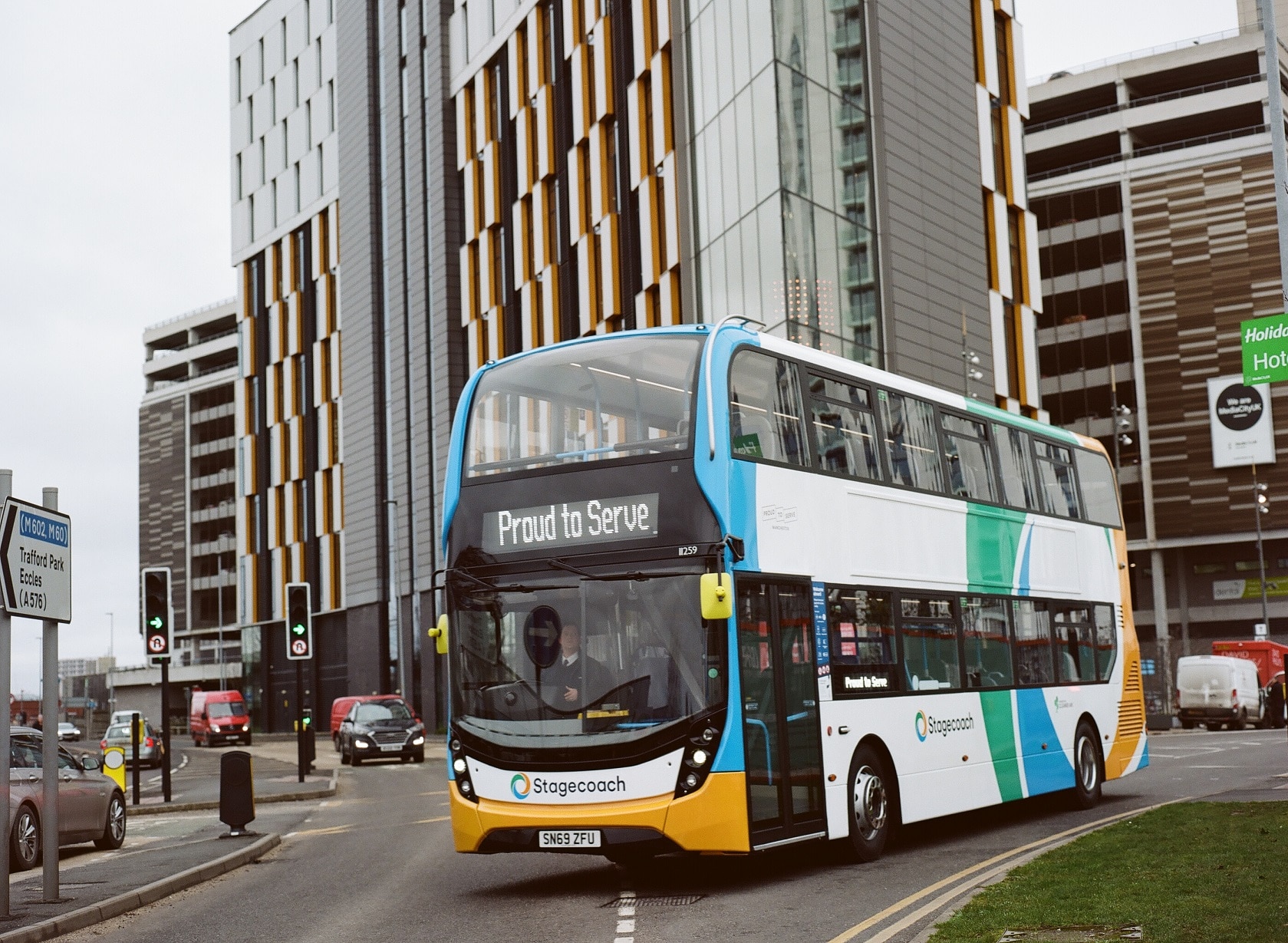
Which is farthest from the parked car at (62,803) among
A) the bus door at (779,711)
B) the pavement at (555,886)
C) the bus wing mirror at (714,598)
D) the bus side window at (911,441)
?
the bus side window at (911,441)

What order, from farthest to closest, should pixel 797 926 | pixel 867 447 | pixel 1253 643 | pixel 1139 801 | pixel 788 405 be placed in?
1. pixel 1253 643
2. pixel 1139 801
3. pixel 867 447
4. pixel 788 405
5. pixel 797 926

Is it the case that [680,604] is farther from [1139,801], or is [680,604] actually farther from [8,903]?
[1139,801]

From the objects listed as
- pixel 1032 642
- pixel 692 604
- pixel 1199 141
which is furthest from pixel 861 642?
pixel 1199 141

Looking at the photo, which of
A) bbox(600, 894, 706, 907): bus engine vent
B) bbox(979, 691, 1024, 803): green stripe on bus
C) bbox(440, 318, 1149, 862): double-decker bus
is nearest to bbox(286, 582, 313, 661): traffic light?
bbox(979, 691, 1024, 803): green stripe on bus

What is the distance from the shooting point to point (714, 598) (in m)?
11.1

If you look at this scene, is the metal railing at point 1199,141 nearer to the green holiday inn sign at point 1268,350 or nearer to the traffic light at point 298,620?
the traffic light at point 298,620

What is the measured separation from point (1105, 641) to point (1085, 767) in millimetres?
1639

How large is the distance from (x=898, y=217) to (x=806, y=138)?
382 cm

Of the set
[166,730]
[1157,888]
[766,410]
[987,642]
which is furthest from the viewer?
[166,730]

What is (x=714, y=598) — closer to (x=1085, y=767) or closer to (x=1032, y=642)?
(x=1032, y=642)

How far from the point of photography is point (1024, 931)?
8.63 metres

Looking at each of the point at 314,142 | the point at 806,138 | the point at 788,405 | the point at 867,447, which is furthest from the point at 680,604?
the point at 314,142

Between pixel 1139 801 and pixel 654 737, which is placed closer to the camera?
pixel 654 737

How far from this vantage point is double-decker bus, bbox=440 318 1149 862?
1145 centimetres
